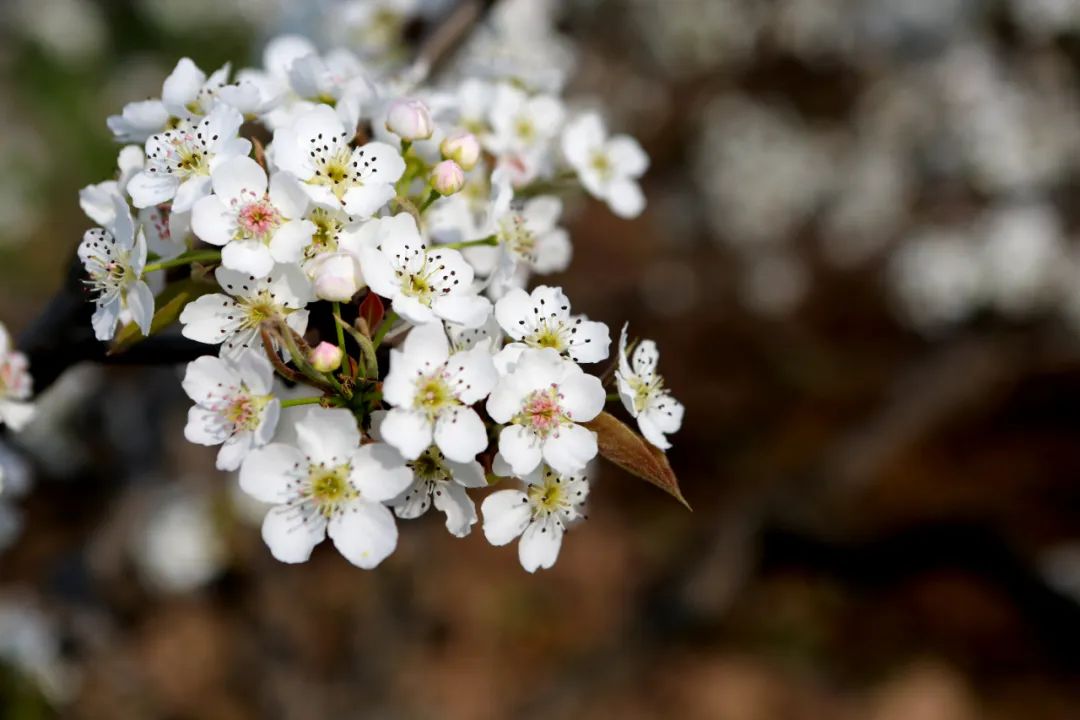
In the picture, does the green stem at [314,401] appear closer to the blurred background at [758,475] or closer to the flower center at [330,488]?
the flower center at [330,488]

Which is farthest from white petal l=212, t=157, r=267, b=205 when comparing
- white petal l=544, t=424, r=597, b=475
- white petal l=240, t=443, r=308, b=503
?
white petal l=544, t=424, r=597, b=475

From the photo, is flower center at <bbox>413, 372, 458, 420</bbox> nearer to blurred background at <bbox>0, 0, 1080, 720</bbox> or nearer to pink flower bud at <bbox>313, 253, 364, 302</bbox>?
pink flower bud at <bbox>313, 253, 364, 302</bbox>

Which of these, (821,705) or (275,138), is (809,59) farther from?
(275,138)

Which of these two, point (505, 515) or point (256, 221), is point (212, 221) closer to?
point (256, 221)

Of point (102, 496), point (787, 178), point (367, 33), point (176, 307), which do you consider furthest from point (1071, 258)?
point (102, 496)

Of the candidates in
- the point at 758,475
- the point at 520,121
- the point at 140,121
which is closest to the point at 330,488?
the point at 140,121

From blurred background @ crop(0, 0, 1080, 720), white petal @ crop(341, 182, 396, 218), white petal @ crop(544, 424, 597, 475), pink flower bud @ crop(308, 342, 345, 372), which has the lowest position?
blurred background @ crop(0, 0, 1080, 720)

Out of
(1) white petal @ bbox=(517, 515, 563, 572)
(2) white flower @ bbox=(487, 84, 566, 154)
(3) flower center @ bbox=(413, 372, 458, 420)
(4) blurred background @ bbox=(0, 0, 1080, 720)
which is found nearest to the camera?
(3) flower center @ bbox=(413, 372, 458, 420)

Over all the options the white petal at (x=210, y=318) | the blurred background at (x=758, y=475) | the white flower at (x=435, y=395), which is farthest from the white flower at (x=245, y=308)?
the blurred background at (x=758, y=475)
